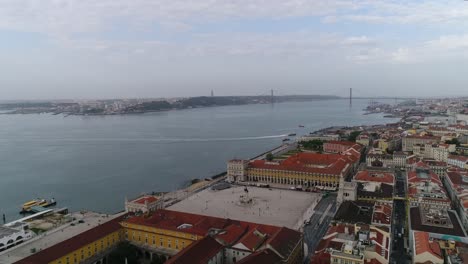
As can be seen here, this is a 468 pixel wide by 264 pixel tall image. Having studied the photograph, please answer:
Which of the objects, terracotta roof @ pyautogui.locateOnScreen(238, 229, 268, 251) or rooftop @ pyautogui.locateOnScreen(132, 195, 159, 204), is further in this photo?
rooftop @ pyautogui.locateOnScreen(132, 195, 159, 204)

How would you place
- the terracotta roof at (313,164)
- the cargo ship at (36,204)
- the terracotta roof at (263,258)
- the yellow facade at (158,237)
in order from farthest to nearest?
the terracotta roof at (313,164) < the cargo ship at (36,204) < the yellow facade at (158,237) < the terracotta roof at (263,258)

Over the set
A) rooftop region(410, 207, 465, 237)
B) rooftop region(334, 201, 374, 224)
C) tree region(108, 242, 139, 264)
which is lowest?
tree region(108, 242, 139, 264)

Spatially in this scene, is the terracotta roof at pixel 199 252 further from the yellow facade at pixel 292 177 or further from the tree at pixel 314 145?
the tree at pixel 314 145

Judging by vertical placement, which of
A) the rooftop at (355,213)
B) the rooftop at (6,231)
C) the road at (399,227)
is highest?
the rooftop at (355,213)

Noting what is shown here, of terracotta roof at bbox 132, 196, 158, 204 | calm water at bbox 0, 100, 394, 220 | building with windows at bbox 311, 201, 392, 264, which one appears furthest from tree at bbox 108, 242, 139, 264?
calm water at bbox 0, 100, 394, 220

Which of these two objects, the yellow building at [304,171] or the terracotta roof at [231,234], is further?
the yellow building at [304,171]

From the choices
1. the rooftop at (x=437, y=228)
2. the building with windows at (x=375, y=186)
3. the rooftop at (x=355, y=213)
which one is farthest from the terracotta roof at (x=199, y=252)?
the building with windows at (x=375, y=186)

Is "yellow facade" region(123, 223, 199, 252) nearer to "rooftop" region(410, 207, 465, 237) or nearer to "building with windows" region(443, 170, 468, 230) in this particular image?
"rooftop" region(410, 207, 465, 237)
